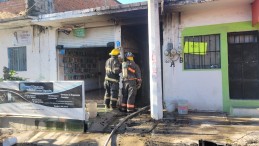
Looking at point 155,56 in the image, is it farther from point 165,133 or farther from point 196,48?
point 165,133

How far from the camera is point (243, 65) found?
9016mm

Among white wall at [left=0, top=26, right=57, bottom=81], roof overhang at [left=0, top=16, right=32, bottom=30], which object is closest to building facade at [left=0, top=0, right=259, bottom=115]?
roof overhang at [left=0, top=16, right=32, bottom=30]

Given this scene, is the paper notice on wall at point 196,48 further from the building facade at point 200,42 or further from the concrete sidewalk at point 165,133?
the concrete sidewalk at point 165,133

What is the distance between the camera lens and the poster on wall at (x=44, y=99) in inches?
288

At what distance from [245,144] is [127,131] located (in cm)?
296

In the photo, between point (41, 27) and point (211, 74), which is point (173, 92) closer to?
point (211, 74)

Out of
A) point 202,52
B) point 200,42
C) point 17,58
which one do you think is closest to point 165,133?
point 202,52

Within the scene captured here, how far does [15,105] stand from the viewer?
8008mm

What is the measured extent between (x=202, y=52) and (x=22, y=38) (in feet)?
27.3

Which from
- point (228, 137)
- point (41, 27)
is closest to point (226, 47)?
point (228, 137)

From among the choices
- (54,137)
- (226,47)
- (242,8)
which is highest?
(242,8)

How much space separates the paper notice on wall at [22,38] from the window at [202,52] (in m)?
7.33

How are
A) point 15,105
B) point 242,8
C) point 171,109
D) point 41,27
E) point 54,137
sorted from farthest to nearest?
1. point 41,27
2. point 171,109
3. point 242,8
4. point 15,105
5. point 54,137

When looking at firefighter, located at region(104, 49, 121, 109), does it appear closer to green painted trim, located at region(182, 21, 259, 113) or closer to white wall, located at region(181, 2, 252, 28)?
white wall, located at region(181, 2, 252, 28)
